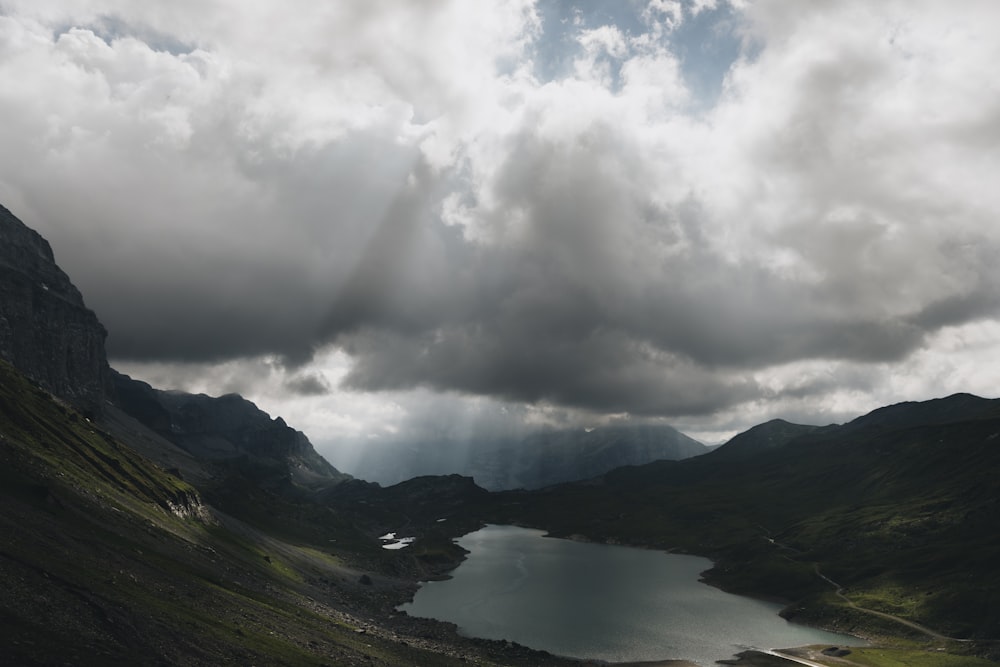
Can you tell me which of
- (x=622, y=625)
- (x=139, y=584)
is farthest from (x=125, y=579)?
(x=622, y=625)

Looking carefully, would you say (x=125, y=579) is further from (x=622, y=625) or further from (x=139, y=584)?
(x=622, y=625)

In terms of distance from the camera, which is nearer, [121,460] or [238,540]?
[121,460]

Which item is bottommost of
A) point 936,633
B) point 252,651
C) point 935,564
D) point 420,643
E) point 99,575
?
point 420,643

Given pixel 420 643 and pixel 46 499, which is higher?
pixel 46 499

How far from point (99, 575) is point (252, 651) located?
64.7 ft

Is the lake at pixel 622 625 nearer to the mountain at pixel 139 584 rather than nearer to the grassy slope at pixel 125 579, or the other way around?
the mountain at pixel 139 584

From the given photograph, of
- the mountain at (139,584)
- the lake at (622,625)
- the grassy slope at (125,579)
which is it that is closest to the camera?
the grassy slope at (125,579)

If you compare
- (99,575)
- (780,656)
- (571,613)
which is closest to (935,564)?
(780,656)

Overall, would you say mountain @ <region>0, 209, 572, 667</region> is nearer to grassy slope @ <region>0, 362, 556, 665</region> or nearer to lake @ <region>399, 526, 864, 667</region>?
grassy slope @ <region>0, 362, 556, 665</region>

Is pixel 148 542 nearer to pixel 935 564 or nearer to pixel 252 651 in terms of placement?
pixel 252 651

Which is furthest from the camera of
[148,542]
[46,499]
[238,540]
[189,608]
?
[238,540]

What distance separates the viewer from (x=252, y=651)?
67625mm

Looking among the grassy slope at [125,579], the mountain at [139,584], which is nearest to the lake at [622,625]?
the mountain at [139,584]

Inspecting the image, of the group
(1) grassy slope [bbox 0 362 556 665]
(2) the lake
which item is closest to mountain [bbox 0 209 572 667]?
(1) grassy slope [bbox 0 362 556 665]
